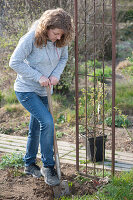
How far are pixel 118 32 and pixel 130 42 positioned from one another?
0.64 metres

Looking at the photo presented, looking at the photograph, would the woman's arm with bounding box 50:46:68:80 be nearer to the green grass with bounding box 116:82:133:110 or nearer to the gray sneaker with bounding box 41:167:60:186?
the gray sneaker with bounding box 41:167:60:186

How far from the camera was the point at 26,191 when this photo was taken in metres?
3.32

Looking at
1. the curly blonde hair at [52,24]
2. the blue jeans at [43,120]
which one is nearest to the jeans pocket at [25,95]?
the blue jeans at [43,120]

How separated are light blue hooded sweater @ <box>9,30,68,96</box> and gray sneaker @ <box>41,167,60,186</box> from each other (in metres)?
0.79

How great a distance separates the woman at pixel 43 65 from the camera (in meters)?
3.13

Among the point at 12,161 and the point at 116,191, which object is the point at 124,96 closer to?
the point at 12,161

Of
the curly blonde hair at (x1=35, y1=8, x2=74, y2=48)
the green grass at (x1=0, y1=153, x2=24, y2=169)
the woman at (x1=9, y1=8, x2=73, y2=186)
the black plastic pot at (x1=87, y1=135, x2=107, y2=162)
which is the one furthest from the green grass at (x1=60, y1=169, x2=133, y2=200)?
the curly blonde hair at (x1=35, y1=8, x2=74, y2=48)

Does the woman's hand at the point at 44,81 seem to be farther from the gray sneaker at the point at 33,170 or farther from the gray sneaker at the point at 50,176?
the gray sneaker at the point at 33,170

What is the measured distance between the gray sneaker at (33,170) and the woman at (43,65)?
100 millimetres

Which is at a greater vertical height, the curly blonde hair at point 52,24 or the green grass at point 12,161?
the curly blonde hair at point 52,24

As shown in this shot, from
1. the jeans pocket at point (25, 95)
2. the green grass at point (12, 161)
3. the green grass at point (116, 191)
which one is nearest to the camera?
the green grass at point (116, 191)

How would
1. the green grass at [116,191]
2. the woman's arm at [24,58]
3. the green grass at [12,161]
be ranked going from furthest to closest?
the green grass at [12,161] < the woman's arm at [24,58] < the green grass at [116,191]

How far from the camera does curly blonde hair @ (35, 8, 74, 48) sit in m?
3.06

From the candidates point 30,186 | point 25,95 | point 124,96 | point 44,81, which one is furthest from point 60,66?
point 124,96
